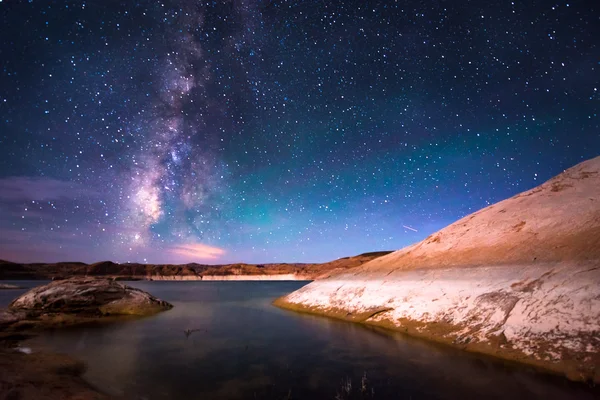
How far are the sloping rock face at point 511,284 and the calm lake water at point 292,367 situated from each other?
122 cm

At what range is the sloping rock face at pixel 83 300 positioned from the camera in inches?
841

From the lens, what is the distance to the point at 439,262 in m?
19.1

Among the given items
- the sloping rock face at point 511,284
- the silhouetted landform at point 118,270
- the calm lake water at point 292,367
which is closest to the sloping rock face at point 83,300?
the calm lake water at point 292,367

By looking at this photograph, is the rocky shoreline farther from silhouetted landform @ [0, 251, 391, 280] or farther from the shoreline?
silhouetted landform @ [0, 251, 391, 280]

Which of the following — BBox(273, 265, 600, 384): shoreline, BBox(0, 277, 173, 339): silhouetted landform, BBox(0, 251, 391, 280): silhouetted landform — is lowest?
BBox(0, 251, 391, 280): silhouetted landform

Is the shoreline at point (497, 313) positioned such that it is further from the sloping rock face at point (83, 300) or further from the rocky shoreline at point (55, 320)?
the sloping rock face at point (83, 300)

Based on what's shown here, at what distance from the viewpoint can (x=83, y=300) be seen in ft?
74.4

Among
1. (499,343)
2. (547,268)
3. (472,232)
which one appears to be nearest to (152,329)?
(499,343)

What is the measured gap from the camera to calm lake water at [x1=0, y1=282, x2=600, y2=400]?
754cm

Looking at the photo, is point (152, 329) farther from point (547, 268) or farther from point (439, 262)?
point (547, 268)

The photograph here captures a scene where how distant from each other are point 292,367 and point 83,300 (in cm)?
2195

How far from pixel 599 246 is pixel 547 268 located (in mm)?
2144

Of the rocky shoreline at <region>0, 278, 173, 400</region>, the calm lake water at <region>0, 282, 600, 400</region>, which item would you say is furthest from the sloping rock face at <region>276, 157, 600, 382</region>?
the rocky shoreline at <region>0, 278, 173, 400</region>

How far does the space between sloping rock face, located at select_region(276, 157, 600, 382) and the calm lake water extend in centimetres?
122
